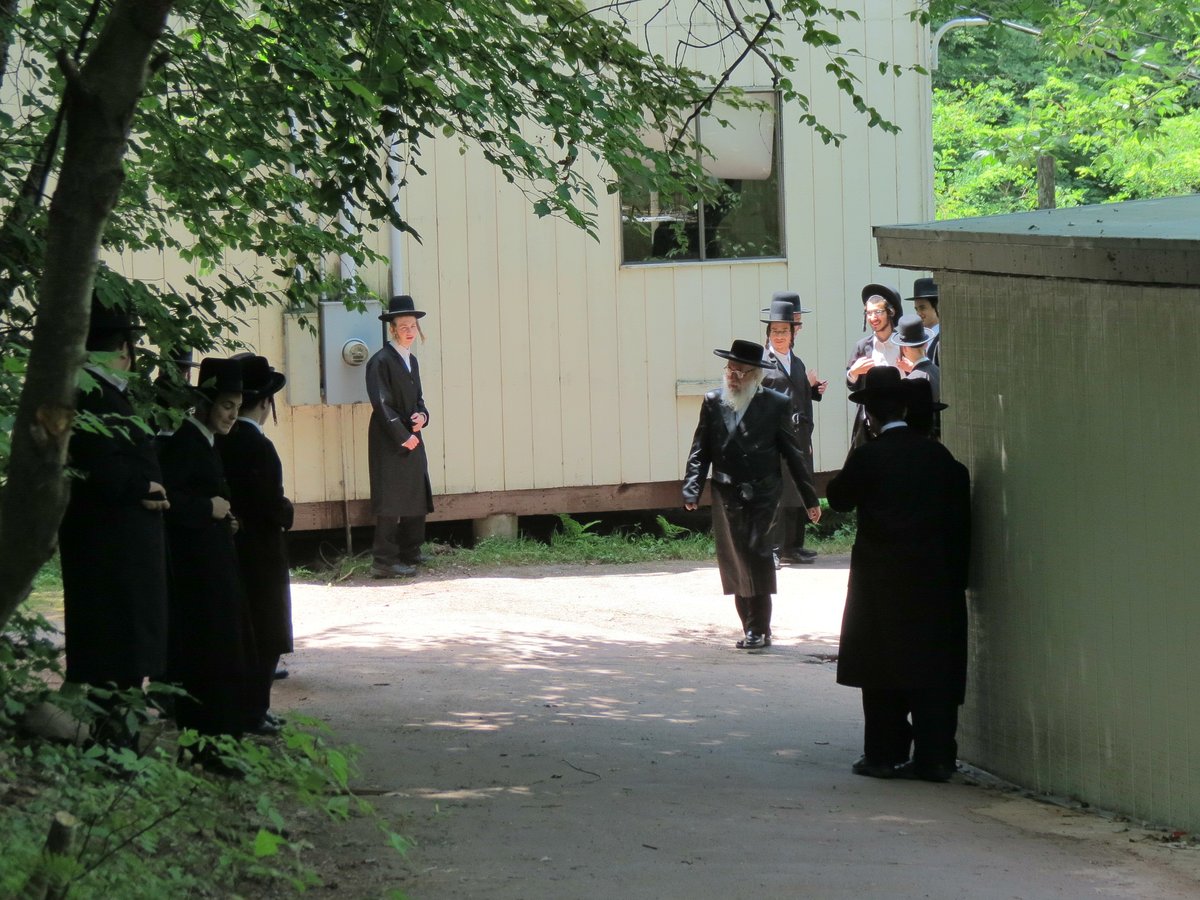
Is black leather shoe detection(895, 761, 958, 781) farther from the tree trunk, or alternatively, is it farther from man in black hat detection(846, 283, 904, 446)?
man in black hat detection(846, 283, 904, 446)

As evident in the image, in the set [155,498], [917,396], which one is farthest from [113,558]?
[917,396]

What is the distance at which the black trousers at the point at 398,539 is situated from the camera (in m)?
12.9

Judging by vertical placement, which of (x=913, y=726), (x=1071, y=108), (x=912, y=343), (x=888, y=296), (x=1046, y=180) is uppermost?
(x=1071, y=108)

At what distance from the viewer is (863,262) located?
47.3 feet

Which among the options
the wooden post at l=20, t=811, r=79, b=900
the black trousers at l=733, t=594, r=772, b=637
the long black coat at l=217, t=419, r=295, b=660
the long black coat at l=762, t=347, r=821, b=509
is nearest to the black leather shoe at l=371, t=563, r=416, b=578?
the long black coat at l=762, t=347, r=821, b=509

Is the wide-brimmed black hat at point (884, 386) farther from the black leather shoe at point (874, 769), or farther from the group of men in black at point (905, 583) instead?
the black leather shoe at point (874, 769)

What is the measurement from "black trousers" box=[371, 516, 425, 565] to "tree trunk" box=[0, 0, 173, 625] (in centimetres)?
1027

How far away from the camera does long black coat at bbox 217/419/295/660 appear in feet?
24.3

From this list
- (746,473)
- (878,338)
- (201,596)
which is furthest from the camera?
(878,338)

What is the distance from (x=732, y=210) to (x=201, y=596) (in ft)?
27.6

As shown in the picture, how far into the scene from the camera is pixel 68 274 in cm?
255

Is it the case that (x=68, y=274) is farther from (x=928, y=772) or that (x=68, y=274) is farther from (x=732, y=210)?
(x=732, y=210)

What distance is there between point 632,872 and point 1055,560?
2.42 m

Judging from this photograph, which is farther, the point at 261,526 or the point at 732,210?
the point at 732,210
